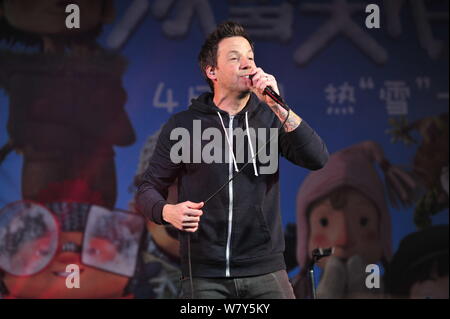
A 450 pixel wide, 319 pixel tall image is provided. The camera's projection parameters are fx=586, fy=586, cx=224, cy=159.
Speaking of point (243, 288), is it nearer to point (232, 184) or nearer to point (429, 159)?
point (232, 184)

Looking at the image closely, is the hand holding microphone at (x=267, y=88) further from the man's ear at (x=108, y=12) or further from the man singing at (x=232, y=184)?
the man's ear at (x=108, y=12)

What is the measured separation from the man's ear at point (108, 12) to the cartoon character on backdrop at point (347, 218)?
1742 mm

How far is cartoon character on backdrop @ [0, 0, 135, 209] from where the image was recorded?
3.94 meters

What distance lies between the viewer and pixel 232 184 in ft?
6.00

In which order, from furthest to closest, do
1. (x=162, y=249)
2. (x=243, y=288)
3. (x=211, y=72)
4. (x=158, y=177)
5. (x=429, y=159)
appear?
(x=429, y=159)
(x=162, y=249)
(x=211, y=72)
(x=158, y=177)
(x=243, y=288)

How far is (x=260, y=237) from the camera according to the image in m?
1.81

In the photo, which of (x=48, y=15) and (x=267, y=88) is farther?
(x=48, y=15)

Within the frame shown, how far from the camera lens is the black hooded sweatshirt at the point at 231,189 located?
1.80m

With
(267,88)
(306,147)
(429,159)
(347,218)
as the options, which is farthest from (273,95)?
(429,159)

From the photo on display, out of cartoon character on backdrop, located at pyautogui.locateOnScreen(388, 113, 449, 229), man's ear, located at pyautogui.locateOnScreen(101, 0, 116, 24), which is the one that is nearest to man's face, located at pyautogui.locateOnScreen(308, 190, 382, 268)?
cartoon character on backdrop, located at pyautogui.locateOnScreen(388, 113, 449, 229)

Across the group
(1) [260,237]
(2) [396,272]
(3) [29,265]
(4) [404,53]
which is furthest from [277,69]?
(1) [260,237]

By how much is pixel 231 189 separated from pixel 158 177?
271 mm

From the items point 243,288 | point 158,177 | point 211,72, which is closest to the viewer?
point 243,288
